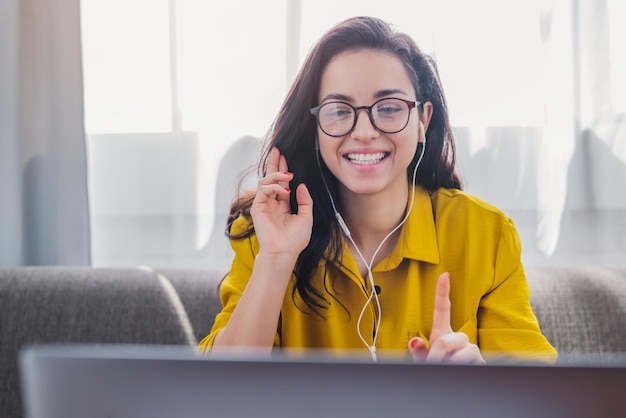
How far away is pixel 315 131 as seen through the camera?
1.22 m

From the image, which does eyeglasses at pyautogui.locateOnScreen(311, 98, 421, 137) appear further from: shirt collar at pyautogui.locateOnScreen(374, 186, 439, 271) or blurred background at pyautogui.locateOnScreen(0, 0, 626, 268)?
blurred background at pyautogui.locateOnScreen(0, 0, 626, 268)

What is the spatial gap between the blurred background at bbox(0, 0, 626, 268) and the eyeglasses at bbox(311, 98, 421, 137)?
0.69 metres

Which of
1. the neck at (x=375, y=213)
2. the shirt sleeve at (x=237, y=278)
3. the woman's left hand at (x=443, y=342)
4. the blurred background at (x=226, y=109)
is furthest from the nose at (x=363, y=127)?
the blurred background at (x=226, y=109)

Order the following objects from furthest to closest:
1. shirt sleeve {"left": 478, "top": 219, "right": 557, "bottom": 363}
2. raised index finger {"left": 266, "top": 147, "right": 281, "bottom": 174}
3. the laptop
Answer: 1. raised index finger {"left": 266, "top": 147, "right": 281, "bottom": 174}
2. shirt sleeve {"left": 478, "top": 219, "right": 557, "bottom": 363}
3. the laptop

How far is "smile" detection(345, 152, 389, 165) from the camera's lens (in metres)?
1.19

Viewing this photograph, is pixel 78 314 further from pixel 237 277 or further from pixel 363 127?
pixel 363 127

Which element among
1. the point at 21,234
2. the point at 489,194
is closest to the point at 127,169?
the point at 21,234

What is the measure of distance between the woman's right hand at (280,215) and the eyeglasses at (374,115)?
111 mm

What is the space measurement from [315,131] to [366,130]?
0.32 ft

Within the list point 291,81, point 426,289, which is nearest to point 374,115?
point 426,289

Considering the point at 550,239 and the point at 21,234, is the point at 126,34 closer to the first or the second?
the point at 21,234

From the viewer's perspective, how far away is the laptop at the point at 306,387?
0.44 meters

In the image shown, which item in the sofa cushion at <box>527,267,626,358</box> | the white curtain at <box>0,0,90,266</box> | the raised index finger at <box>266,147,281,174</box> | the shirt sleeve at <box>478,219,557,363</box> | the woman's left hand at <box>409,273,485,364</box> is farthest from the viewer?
the white curtain at <box>0,0,90,266</box>

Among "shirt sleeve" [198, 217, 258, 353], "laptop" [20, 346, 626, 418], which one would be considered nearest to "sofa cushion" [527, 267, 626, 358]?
"shirt sleeve" [198, 217, 258, 353]
